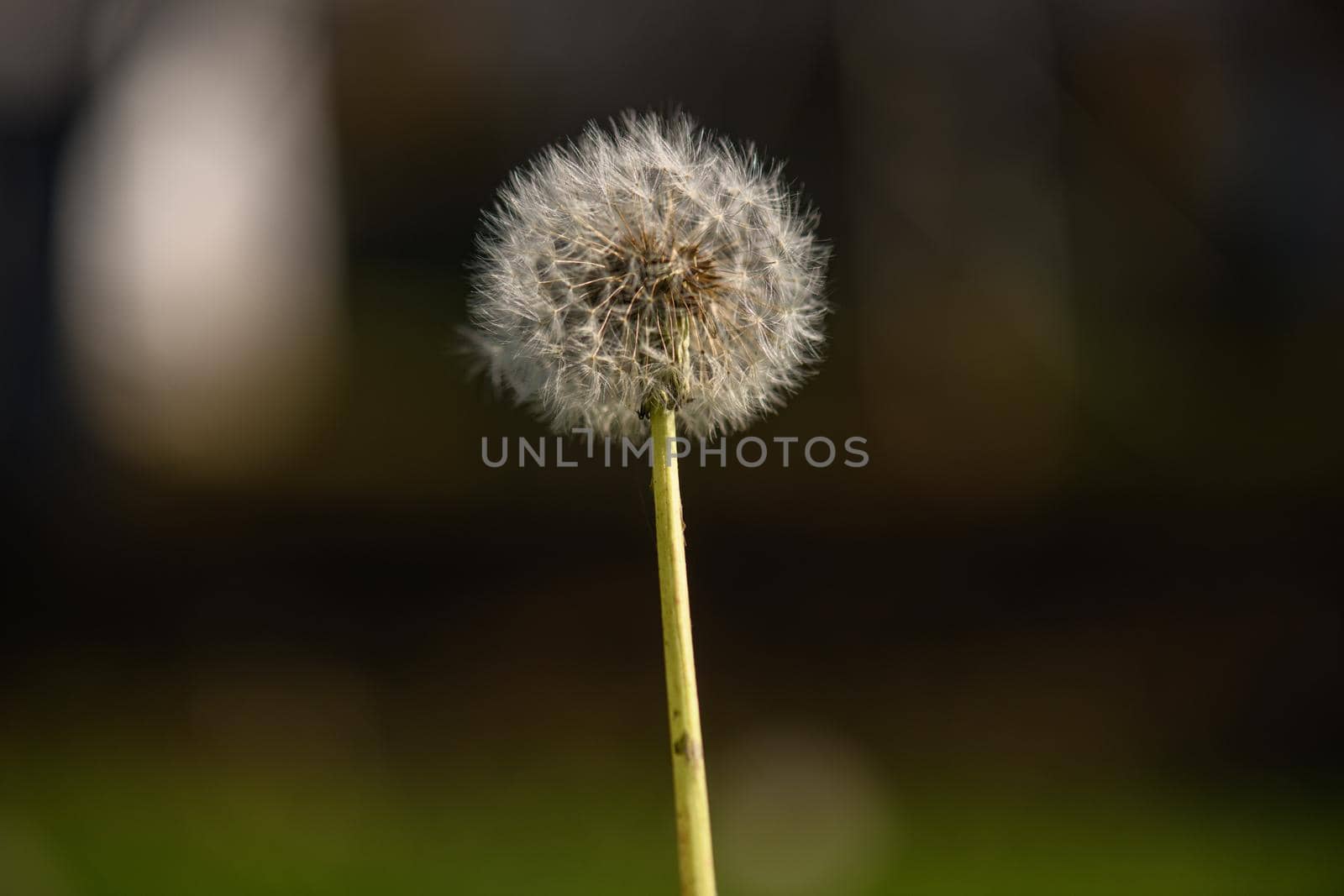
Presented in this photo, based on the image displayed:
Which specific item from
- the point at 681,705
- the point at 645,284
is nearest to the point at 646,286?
the point at 645,284

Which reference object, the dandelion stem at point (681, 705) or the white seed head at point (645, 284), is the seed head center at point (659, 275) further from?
the dandelion stem at point (681, 705)

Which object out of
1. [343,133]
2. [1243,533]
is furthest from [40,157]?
[1243,533]

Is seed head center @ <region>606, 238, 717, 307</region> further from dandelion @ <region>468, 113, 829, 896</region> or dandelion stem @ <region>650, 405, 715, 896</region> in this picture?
dandelion stem @ <region>650, 405, 715, 896</region>

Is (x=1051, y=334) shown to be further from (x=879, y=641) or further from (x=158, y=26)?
(x=158, y=26)

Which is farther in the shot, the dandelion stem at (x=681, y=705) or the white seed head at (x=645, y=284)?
the white seed head at (x=645, y=284)

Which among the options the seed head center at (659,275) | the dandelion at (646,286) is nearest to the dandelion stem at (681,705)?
the dandelion at (646,286)

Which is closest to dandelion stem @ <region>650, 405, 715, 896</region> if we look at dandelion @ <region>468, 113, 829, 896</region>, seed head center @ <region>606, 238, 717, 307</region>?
dandelion @ <region>468, 113, 829, 896</region>
